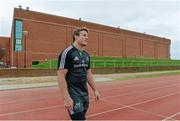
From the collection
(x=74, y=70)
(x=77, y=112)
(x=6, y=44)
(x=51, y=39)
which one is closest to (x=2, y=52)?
(x=6, y=44)

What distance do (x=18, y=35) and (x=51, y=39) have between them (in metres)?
7.75

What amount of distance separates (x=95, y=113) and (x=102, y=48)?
6044 centimetres

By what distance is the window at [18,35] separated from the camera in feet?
167

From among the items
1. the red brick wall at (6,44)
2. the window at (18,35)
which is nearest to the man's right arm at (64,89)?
the window at (18,35)

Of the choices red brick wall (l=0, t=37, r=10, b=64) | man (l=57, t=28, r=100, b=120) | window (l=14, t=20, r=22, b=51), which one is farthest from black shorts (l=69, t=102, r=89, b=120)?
red brick wall (l=0, t=37, r=10, b=64)

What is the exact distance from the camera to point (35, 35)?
178ft

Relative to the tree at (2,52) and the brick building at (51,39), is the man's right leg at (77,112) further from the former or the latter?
the tree at (2,52)

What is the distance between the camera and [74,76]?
13.2 feet

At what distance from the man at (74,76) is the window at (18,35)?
48.6m

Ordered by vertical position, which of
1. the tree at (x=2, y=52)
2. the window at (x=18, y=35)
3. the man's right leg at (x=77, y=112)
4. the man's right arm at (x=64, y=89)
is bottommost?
the man's right leg at (x=77, y=112)

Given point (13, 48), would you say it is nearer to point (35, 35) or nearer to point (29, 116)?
point (35, 35)

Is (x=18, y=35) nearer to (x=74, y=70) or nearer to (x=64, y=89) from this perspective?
(x=74, y=70)

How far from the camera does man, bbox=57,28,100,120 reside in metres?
3.92

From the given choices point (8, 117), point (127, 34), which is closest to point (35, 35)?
point (127, 34)
